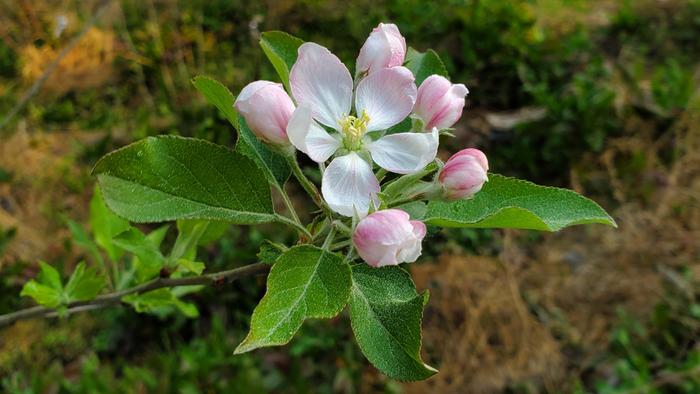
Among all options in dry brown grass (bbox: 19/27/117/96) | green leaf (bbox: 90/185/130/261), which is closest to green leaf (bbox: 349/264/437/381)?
green leaf (bbox: 90/185/130/261)

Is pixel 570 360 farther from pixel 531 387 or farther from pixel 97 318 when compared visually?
pixel 97 318

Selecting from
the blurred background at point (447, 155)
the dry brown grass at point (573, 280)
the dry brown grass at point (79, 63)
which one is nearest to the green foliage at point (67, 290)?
the blurred background at point (447, 155)

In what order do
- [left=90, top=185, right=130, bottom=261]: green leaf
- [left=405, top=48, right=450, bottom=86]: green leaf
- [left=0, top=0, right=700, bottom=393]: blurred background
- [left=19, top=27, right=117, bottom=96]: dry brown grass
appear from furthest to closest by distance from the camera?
[left=19, top=27, right=117, bottom=96]: dry brown grass, [left=0, top=0, right=700, bottom=393]: blurred background, [left=90, top=185, right=130, bottom=261]: green leaf, [left=405, top=48, right=450, bottom=86]: green leaf

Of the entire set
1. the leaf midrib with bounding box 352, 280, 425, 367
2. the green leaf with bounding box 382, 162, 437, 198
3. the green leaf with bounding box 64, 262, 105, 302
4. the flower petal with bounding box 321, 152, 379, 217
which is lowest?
the green leaf with bounding box 64, 262, 105, 302

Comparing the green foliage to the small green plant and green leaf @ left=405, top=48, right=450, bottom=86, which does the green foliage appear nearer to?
the small green plant

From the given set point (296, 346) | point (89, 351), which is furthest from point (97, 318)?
point (296, 346)
